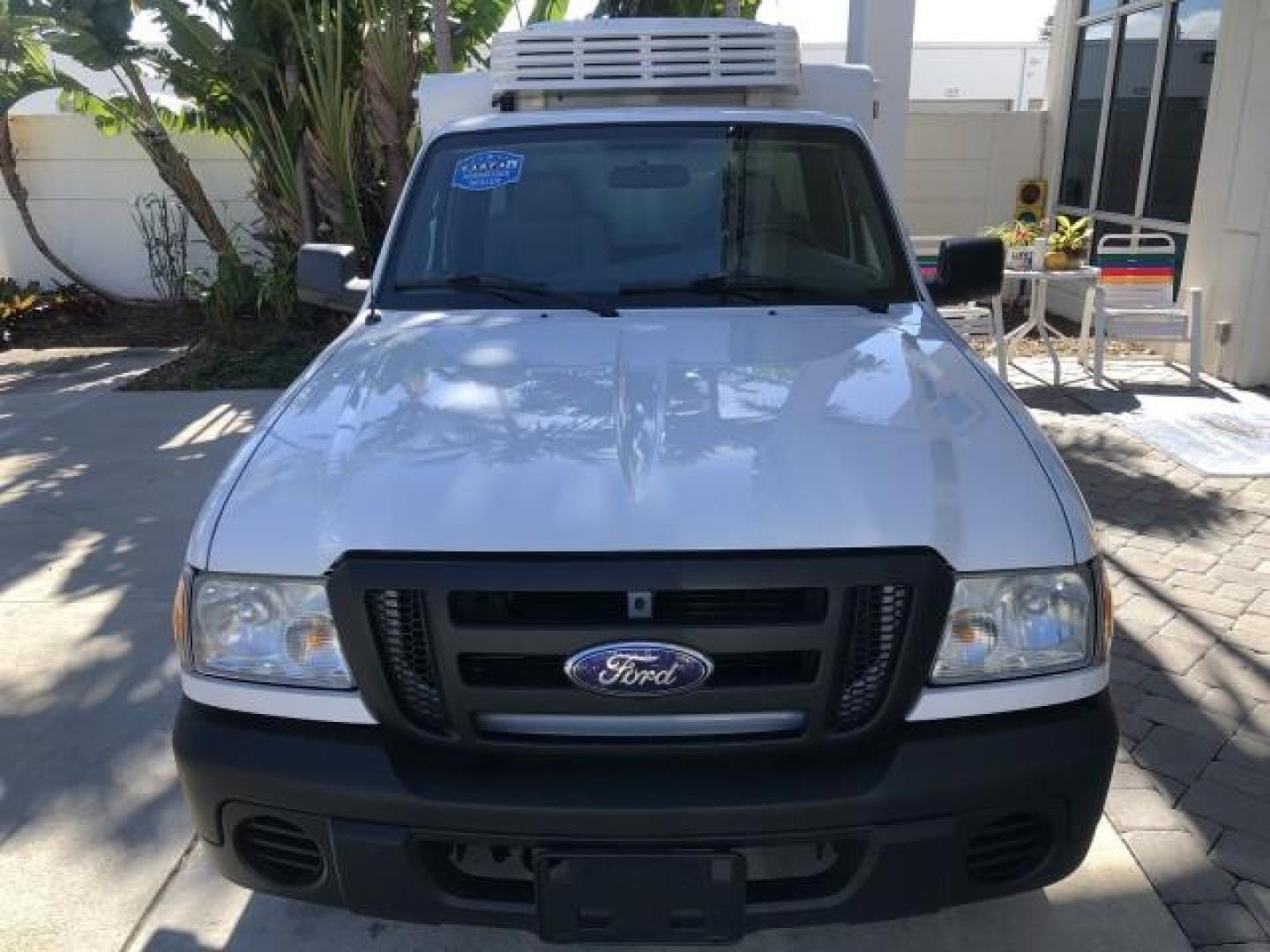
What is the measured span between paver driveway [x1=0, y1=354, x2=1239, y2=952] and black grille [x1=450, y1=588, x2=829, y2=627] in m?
1.05

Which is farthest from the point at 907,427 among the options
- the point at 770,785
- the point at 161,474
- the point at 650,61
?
the point at 161,474

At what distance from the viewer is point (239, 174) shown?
11406 mm

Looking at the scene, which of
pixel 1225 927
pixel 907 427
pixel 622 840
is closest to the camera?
pixel 622 840

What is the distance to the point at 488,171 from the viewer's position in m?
3.48

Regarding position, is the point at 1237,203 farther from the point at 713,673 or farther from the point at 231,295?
the point at 231,295

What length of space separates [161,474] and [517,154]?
150 inches

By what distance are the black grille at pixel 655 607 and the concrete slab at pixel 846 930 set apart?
41.1 inches

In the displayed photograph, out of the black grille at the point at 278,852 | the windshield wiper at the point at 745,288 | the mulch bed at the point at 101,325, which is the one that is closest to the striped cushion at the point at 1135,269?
the windshield wiper at the point at 745,288

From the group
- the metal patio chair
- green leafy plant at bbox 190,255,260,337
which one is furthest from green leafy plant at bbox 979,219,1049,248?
green leafy plant at bbox 190,255,260,337

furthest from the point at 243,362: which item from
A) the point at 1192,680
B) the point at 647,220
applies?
the point at 1192,680

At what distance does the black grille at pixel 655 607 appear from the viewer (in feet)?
A: 6.45

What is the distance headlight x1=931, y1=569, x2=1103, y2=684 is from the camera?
2053 millimetres

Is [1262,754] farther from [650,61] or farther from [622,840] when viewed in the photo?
[650,61]

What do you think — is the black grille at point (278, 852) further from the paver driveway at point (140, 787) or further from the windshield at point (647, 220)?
the windshield at point (647, 220)
